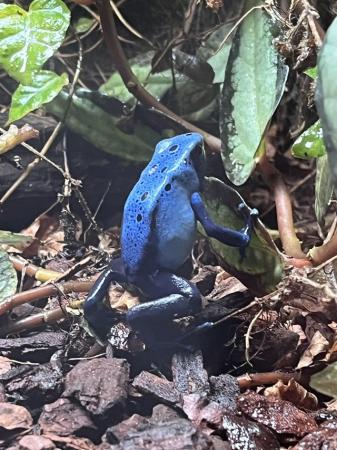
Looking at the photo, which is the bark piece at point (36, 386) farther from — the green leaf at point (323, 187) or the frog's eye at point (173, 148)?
the green leaf at point (323, 187)

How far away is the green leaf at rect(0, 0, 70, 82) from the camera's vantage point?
1.86 meters

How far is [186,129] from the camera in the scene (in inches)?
88.0

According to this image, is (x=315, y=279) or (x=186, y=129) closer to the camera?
(x=315, y=279)

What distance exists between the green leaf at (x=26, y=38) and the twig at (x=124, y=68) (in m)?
0.17

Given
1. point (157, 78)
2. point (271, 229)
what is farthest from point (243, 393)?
point (157, 78)

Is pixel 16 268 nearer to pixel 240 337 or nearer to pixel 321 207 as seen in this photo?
pixel 240 337

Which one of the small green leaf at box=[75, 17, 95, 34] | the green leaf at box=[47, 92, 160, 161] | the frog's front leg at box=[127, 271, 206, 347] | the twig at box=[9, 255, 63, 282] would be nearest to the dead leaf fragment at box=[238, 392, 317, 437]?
the frog's front leg at box=[127, 271, 206, 347]

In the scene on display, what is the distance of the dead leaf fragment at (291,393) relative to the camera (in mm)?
1579

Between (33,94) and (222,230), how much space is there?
0.67 meters

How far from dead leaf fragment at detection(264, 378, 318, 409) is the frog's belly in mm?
384

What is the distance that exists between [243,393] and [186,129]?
0.96 m

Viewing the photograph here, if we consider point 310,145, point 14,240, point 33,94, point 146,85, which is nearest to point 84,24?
point 146,85

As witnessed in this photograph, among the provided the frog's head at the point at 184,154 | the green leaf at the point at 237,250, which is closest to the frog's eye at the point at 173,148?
the frog's head at the point at 184,154

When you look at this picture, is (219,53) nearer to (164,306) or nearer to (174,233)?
(174,233)
